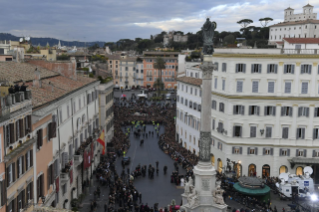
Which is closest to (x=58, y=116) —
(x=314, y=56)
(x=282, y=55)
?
(x=282, y=55)

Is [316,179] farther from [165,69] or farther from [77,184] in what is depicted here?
[165,69]

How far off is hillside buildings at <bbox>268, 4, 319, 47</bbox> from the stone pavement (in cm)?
5613

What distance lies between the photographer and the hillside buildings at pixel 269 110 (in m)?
41.2

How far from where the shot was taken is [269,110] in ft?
138

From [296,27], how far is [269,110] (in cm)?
7959

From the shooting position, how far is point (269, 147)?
42281 millimetres

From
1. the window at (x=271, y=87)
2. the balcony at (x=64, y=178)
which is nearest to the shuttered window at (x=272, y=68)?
the window at (x=271, y=87)

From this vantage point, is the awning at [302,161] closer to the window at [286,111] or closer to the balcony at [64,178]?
the window at [286,111]

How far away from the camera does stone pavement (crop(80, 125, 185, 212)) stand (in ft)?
114

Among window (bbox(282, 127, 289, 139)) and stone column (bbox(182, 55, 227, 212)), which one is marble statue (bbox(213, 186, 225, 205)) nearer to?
stone column (bbox(182, 55, 227, 212))

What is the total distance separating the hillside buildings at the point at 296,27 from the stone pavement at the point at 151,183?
56.1 m

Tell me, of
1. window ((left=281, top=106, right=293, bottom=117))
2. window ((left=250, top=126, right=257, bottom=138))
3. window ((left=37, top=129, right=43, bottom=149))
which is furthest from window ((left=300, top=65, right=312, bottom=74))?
window ((left=37, top=129, right=43, bottom=149))

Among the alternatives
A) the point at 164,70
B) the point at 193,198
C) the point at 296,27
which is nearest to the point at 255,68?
the point at 193,198

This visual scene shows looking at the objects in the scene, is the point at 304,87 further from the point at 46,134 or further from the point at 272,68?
the point at 46,134
